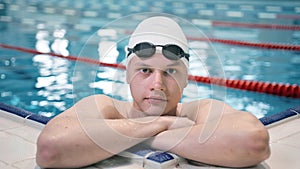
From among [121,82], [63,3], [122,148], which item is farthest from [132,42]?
[63,3]

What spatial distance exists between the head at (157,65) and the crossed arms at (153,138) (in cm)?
7

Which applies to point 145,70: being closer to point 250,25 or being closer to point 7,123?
point 7,123

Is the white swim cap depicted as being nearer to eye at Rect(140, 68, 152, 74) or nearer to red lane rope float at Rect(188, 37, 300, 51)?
eye at Rect(140, 68, 152, 74)

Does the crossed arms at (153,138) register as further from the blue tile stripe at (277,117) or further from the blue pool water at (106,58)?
the blue tile stripe at (277,117)

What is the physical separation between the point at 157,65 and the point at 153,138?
0.80ft

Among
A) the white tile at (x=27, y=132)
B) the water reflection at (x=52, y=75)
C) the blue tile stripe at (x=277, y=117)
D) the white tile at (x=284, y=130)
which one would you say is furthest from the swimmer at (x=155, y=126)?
the water reflection at (x=52, y=75)

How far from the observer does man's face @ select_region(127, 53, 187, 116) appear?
59.1 inches

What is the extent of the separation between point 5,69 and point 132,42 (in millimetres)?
2519

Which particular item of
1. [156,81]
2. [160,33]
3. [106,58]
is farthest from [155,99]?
[106,58]

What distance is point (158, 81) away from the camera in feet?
4.87

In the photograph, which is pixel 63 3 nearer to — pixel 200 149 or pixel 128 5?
pixel 128 5

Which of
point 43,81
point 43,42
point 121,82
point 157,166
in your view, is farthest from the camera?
point 43,42

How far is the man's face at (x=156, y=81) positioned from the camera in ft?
4.92

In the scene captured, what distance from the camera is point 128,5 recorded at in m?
9.30
